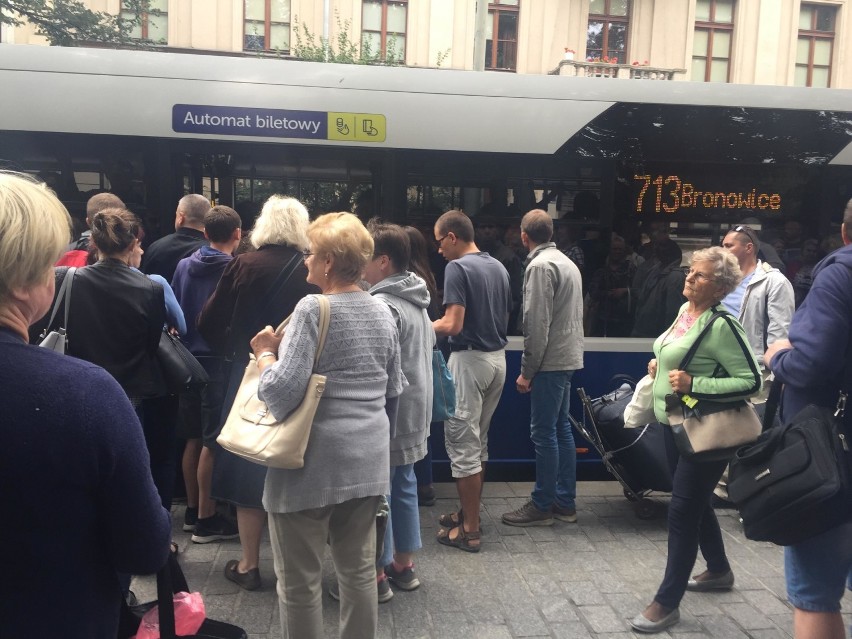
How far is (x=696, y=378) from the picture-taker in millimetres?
3297

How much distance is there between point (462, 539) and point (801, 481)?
2254 millimetres

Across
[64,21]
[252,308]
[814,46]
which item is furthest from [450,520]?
[814,46]

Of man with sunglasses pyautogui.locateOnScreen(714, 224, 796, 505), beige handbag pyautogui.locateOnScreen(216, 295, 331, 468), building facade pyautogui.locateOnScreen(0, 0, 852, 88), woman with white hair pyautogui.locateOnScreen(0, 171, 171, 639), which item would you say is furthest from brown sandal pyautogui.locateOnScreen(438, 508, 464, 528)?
building facade pyautogui.locateOnScreen(0, 0, 852, 88)

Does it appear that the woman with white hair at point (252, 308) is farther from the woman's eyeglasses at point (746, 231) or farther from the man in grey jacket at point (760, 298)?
the woman's eyeglasses at point (746, 231)

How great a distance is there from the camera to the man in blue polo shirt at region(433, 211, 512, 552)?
431 centimetres

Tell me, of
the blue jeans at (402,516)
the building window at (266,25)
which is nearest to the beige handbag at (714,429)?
the blue jeans at (402,516)

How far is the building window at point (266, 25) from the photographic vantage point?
979 inches

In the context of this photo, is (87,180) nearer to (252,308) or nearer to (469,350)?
(252,308)

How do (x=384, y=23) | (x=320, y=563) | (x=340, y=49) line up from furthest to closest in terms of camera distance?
(x=384, y=23), (x=340, y=49), (x=320, y=563)

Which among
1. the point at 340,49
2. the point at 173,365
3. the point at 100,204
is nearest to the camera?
the point at 173,365

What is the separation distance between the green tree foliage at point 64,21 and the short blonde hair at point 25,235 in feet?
52.0

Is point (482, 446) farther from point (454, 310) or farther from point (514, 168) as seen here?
point (514, 168)

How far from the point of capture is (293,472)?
2.63 metres

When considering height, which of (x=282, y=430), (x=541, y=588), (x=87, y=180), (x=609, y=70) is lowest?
(x=541, y=588)
